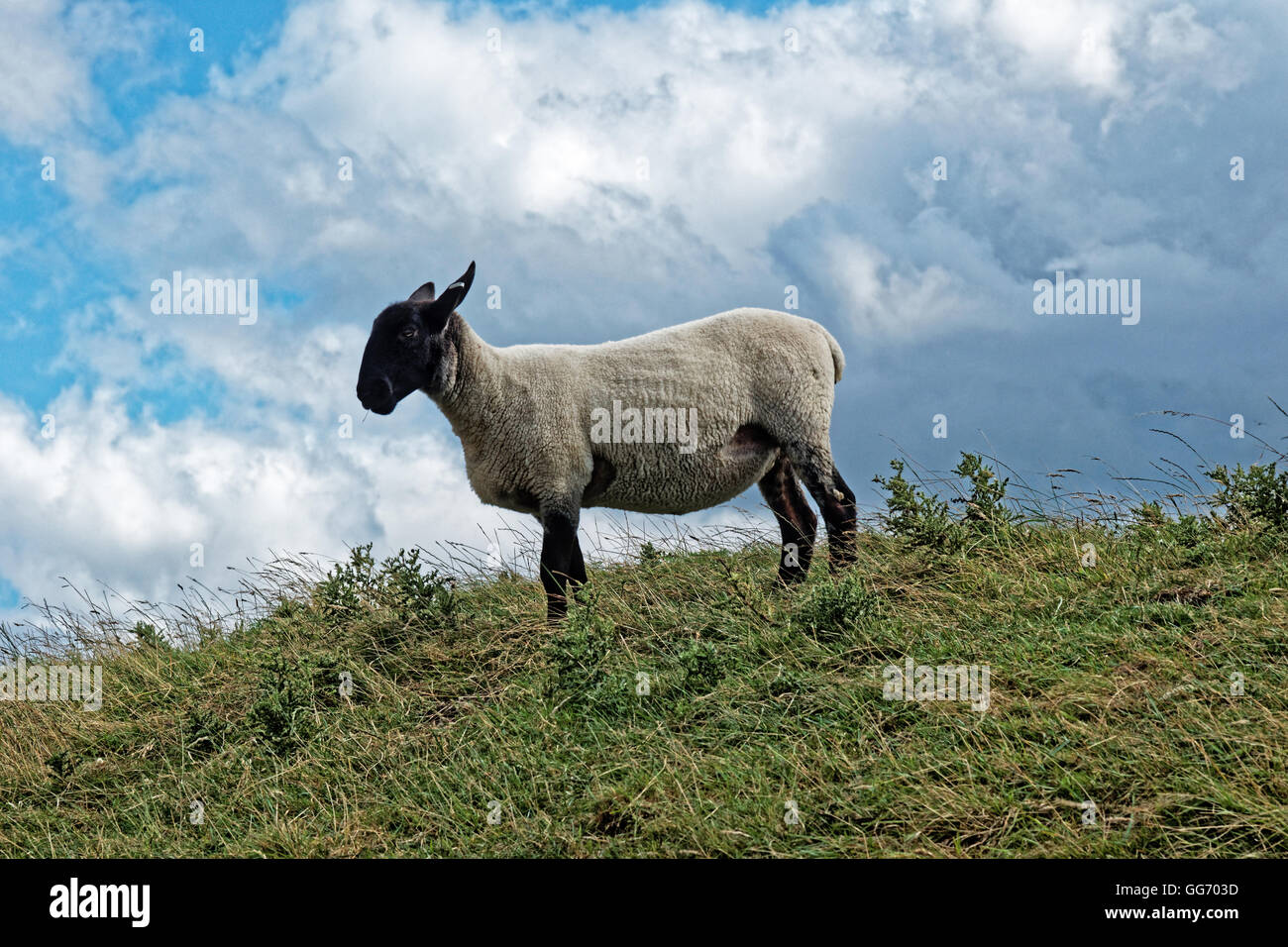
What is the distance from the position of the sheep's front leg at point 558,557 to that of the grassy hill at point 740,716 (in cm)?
26

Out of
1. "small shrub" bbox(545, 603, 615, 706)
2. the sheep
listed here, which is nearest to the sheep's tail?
the sheep

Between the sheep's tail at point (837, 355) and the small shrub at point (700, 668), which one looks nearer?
the small shrub at point (700, 668)

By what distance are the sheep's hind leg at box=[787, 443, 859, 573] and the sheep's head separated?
3.41 metres

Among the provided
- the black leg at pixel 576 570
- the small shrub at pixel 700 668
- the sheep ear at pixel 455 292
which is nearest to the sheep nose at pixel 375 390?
the sheep ear at pixel 455 292

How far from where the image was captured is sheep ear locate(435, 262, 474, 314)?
375 inches

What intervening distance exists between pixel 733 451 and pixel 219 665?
5.67m

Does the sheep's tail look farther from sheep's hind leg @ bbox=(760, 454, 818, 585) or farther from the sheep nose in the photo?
the sheep nose

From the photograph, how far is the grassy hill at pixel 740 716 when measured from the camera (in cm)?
553

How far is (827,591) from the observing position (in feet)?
26.0

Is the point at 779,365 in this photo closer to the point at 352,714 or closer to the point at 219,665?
the point at 352,714

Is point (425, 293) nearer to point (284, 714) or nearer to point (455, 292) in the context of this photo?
point (455, 292)

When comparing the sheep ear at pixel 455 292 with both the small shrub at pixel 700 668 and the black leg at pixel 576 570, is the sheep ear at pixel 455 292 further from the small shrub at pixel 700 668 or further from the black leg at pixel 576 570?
the small shrub at pixel 700 668

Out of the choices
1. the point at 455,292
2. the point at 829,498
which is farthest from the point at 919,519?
the point at 455,292
